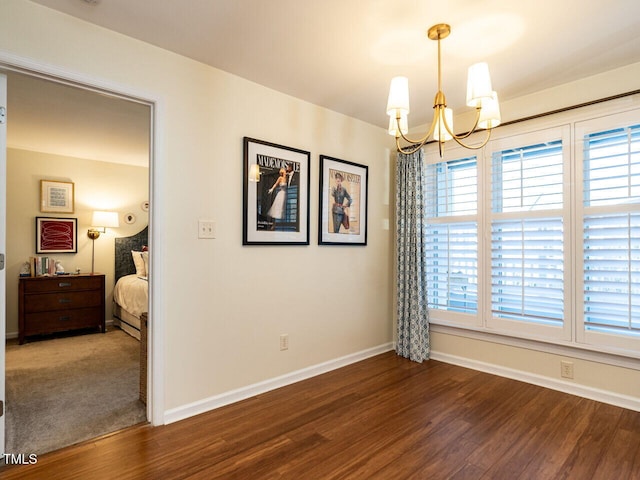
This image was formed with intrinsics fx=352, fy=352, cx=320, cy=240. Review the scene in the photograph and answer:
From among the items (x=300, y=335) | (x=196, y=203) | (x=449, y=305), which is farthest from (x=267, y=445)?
(x=449, y=305)

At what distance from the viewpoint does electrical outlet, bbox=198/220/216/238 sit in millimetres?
2430

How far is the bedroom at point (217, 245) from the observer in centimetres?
212

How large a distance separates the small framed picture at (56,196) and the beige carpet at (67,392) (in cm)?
176

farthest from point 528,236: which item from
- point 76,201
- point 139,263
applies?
point 76,201

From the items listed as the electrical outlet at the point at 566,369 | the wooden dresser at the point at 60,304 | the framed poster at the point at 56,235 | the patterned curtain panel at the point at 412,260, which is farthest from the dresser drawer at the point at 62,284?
the electrical outlet at the point at 566,369

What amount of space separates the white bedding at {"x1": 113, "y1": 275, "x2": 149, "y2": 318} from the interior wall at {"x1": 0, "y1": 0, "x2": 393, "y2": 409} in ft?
7.13

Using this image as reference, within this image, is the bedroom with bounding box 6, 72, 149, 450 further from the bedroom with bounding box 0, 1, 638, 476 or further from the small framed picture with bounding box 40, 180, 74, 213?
the bedroom with bounding box 0, 1, 638, 476

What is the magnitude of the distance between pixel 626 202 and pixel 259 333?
9.27ft

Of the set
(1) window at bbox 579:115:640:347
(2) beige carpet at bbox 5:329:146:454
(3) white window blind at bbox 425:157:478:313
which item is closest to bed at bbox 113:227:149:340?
(2) beige carpet at bbox 5:329:146:454

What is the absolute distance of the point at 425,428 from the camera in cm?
222

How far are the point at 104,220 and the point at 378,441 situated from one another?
4794 millimetres

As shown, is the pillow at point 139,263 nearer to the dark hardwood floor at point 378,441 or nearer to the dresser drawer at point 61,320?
the dresser drawer at point 61,320

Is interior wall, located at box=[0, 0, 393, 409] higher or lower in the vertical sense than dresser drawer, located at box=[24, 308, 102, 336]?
higher

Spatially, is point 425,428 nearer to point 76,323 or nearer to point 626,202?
point 626,202
